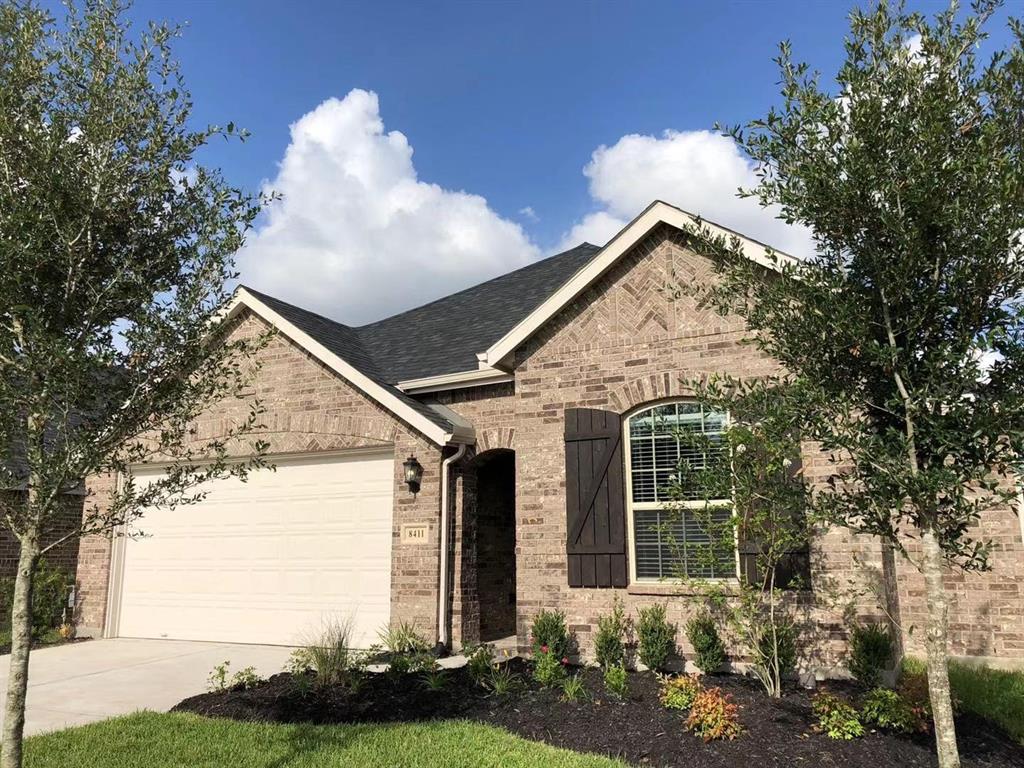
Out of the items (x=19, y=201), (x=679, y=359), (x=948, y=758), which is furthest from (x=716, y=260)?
(x=19, y=201)

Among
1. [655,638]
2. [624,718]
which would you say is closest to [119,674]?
[624,718]

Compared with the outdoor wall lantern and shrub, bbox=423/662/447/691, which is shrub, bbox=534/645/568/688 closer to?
shrub, bbox=423/662/447/691

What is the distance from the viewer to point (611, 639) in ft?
25.1

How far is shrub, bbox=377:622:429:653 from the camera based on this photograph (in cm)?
914

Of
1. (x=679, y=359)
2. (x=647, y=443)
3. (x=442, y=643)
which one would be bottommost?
(x=442, y=643)

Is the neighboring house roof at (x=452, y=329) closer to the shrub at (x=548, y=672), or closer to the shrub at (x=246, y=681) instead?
the shrub at (x=548, y=672)

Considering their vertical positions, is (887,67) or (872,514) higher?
(887,67)

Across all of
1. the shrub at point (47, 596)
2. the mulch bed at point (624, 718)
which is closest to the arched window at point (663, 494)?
the mulch bed at point (624, 718)

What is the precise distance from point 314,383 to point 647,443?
5332mm

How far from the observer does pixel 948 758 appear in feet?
13.3

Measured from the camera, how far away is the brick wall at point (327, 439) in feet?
31.8

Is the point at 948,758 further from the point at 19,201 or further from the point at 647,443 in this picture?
the point at 19,201

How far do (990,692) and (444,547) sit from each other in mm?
6252

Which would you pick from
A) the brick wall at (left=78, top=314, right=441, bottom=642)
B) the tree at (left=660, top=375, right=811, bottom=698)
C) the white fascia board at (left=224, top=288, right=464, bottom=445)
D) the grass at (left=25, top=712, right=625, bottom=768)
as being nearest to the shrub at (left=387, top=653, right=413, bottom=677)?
the grass at (left=25, top=712, right=625, bottom=768)
